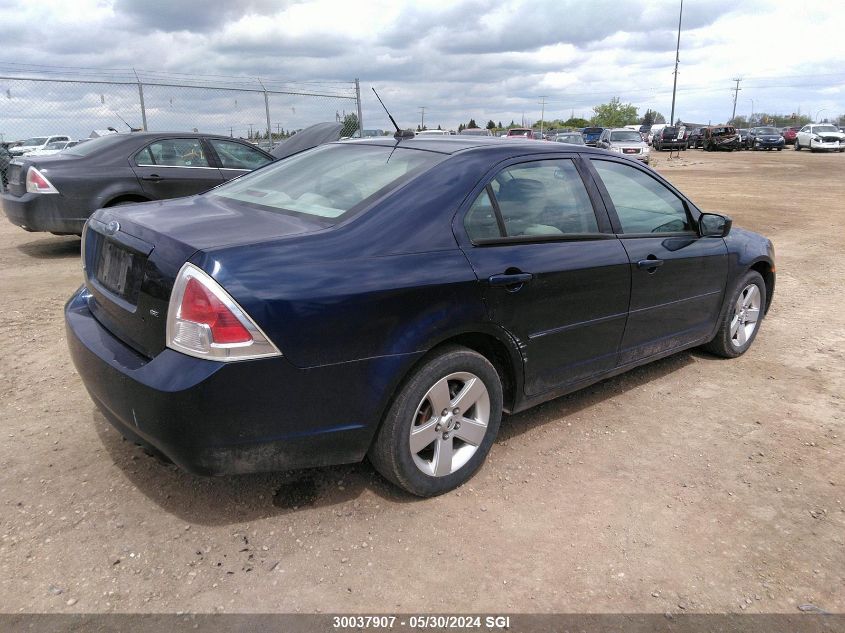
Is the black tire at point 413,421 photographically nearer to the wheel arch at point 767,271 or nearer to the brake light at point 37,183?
the wheel arch at point 767,271

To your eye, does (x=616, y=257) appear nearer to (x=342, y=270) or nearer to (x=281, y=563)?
(x=342, y=270)

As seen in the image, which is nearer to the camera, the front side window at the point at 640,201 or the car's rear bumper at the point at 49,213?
the front side window at the point at 640,201

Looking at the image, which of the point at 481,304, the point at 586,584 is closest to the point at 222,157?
the point at 481,304

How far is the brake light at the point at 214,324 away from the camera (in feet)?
7.52

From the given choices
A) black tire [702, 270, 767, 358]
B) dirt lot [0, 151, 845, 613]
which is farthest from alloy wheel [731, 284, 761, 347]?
dirt lot [0, 151, 845, 613]

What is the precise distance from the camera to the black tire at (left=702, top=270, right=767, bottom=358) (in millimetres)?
4629

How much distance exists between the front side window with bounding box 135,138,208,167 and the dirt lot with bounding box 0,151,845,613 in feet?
13.8

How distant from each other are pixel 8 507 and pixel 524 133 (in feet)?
112

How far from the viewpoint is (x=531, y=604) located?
236 cm

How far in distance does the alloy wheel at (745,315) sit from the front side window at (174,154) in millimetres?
6631

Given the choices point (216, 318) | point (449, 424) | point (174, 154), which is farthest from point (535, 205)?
point (174, 154)

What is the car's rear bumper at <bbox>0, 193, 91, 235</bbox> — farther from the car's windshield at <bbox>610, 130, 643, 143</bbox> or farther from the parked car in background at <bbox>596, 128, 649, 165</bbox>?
the car's windshield at <bbox>610, 130, 643, 143</bbox>

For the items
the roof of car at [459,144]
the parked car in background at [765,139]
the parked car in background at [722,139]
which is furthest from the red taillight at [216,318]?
the parked car in background at [722,139]

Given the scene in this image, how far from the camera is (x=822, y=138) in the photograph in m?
39.4
